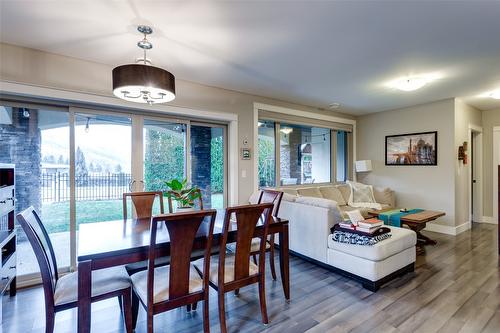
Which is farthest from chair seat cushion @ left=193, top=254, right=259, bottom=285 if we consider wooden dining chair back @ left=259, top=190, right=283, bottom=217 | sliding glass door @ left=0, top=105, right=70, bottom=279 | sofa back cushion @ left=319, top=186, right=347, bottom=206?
sofa back cushion @ left=319, top=186, right=347, bottom=206

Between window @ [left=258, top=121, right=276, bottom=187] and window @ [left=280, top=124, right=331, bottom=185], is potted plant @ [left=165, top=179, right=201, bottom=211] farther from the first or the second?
window @ [left=280, top=124, right=331, bottom=185]

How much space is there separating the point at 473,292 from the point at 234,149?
3.40 m

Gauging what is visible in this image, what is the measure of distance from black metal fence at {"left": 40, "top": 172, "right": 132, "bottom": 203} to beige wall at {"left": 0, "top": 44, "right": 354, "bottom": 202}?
1.06m

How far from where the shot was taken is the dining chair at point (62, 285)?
1.57 m

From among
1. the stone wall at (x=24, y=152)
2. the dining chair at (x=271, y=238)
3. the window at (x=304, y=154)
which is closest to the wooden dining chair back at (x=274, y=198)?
the dining chair at (x=271, y=238)

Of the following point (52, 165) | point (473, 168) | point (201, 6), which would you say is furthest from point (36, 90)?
point (473, 168)

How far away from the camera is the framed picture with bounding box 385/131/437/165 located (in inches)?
194

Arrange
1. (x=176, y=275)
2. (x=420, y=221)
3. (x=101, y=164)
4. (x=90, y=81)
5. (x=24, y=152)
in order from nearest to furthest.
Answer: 1. (x=176, y=275)
2. (x=24, y=152)
3. (x=90, y=81)
4. (x=101, y=164)
5. (x=420, y=221)

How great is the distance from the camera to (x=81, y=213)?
3.19 m

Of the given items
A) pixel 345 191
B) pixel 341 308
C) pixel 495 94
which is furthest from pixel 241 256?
pixel 495 94

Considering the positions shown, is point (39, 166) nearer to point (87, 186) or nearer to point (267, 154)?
point (87, 186)

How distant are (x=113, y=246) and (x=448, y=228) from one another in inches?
218

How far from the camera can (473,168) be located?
18.5ft

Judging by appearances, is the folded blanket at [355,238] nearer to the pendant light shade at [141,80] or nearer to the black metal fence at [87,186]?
the pendant light shade at [141,80]
